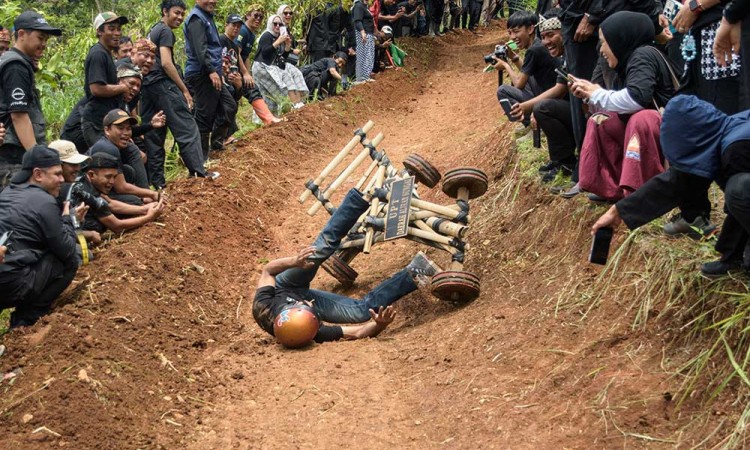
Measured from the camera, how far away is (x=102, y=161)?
8.10 meters

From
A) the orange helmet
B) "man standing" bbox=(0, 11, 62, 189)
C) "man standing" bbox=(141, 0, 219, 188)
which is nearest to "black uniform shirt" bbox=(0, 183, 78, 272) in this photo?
"man standing" bbox=(0, 11, 62, 189)

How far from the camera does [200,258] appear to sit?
8.77m

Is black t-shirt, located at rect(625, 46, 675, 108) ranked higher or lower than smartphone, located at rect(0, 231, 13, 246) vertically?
higher

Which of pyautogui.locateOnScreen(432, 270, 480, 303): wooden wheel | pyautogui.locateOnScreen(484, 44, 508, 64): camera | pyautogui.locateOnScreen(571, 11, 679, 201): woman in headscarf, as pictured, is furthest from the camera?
pyautogui.locateOnScreen(484, 44, 508, 64): camera

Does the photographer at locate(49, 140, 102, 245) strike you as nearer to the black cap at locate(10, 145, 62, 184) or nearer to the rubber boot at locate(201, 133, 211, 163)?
the black cap at locate(10, 145, 62, 184)

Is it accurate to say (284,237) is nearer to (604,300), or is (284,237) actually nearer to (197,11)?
(197,11)

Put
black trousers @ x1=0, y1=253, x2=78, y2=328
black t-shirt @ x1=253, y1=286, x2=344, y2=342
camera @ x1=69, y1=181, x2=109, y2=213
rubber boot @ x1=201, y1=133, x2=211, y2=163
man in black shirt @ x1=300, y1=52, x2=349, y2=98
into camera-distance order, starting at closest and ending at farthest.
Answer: black trousers @ x1=0, y1=253, x2=78, y2=328 → black t-shirt @ x1=253, y1=286, x2=344, y2=342 → camera @ x1=69, y1=181, x2=109, y2=213 → rubber boot @ x1=201, y1=133, x2=211, y2=163 → man in black shirt @ x1=300, y1=52, x2=349, y2=98

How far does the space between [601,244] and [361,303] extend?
3.04m

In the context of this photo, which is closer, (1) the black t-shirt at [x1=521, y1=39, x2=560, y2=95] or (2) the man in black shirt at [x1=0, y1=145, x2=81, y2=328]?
(2) the man in black shirt at [x1=0, y1=145, x2=81, y2=328]

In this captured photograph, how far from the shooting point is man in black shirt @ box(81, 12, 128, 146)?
8.62 metres

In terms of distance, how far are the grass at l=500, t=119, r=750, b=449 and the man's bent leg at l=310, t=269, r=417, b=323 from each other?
162 cm

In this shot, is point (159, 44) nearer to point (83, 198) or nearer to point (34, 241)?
point (83, 198)

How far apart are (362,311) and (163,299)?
1.82 meters

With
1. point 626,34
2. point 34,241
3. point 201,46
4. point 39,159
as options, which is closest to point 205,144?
point 201,46
